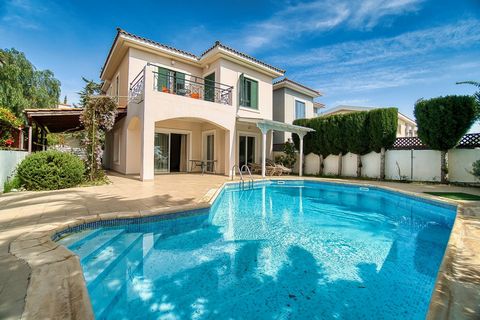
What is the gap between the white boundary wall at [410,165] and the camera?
11969 millimetres

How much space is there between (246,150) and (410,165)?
10.4 meters

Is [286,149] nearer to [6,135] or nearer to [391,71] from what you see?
[391,71]

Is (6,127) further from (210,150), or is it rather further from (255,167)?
(255,167)

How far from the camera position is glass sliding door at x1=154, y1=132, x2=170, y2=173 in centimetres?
1477

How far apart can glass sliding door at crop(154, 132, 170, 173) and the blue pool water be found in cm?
902

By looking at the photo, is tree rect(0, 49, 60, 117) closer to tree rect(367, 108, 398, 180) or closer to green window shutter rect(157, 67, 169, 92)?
green window shutter rect(157, 67, 169, 92)

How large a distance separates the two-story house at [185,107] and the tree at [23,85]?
22.3 feet

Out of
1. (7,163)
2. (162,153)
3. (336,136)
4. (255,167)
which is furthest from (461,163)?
(7,163)

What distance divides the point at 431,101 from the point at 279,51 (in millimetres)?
10835

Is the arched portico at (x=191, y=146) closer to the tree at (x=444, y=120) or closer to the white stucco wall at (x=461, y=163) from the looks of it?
the tree at (x=444, y=120)

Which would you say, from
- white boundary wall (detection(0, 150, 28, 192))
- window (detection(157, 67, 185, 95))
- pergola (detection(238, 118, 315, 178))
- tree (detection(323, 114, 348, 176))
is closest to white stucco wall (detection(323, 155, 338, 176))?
tree (detection(323, 114, 348, 176))

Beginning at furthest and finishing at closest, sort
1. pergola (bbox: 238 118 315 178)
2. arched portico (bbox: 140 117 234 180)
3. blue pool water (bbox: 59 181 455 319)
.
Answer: arched portico (bbox: 140 117 234 180) < pergola (bbox: 238 118 315 178) < blue pool water (bbox: 59 181 455 319)

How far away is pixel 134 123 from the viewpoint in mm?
13047

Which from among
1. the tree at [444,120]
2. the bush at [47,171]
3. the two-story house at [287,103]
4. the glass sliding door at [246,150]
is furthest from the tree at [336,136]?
the bush at [47,171]
